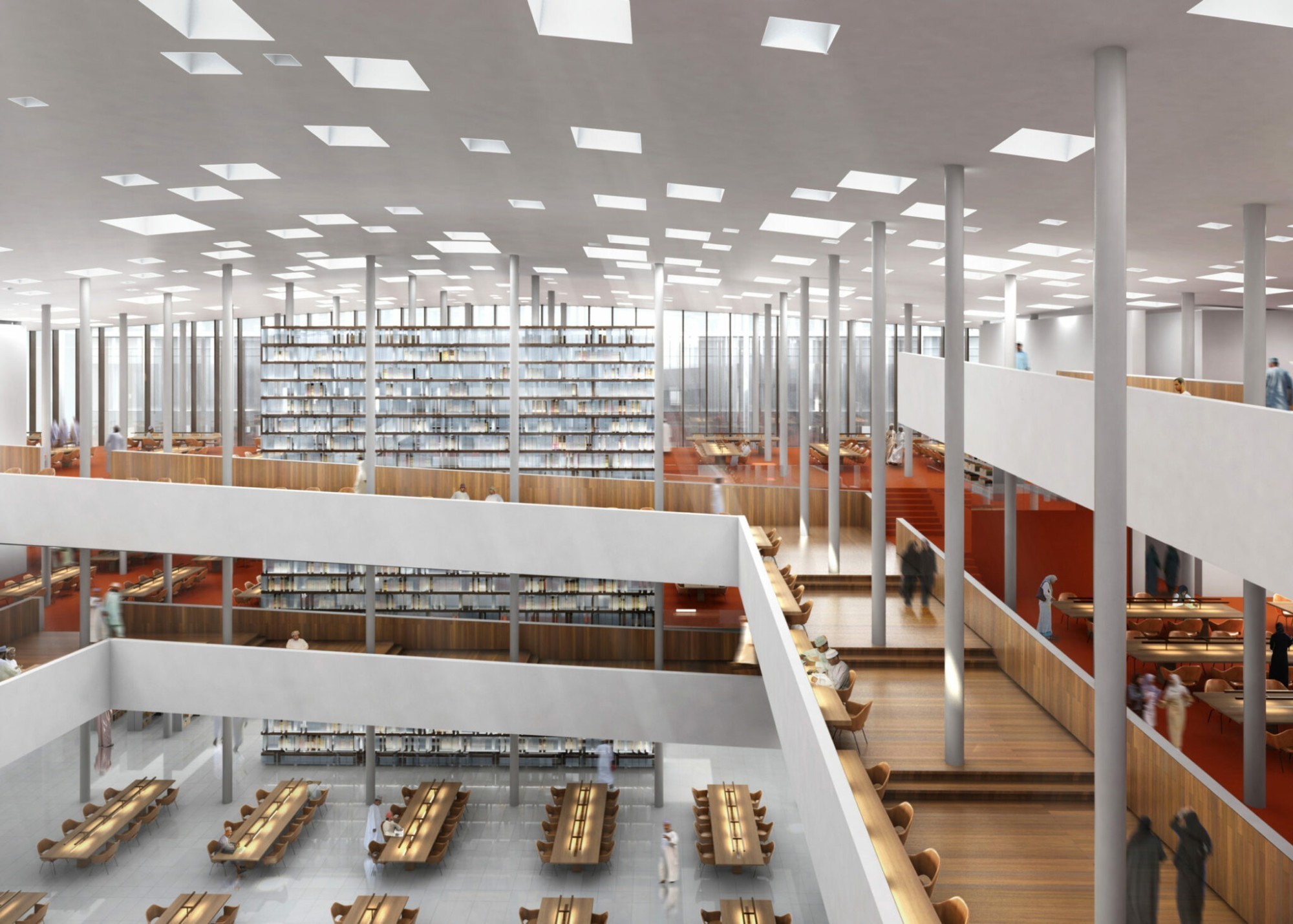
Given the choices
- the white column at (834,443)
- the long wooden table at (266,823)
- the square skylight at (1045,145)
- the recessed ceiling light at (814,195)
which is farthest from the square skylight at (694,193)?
the long wooden table at (266,823)

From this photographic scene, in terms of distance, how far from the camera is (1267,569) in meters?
4.73

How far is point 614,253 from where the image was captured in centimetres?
1372

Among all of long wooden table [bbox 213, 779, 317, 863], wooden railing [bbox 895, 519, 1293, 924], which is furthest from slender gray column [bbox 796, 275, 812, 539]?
long wooden table [bbox 213, 779, 317, 863]

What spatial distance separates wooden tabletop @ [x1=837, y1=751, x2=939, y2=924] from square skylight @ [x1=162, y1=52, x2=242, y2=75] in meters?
6.02

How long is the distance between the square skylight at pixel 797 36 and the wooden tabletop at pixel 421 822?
11.3 metres

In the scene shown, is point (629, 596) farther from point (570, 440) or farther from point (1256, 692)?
point (1256, 692)

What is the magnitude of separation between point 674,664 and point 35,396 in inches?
928

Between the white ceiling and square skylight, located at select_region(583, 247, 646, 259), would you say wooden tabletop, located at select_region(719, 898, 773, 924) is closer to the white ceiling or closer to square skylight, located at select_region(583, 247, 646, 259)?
the white ceiling

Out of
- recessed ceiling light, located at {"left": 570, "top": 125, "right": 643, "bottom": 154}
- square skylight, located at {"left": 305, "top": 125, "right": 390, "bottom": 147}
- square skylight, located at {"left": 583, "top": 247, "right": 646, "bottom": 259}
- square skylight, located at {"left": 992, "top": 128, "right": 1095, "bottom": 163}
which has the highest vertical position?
square skylight, located at {"left": 583, "top": 247, "right": 646, "bottom": 259}

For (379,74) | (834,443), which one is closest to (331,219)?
(379,74)

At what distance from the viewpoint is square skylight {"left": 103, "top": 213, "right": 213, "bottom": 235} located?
11.2 m

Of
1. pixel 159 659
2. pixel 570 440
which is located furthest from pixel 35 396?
pixel 570 440

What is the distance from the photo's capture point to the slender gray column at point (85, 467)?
13867 millimetres

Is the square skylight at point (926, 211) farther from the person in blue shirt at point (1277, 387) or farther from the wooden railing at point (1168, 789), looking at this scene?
the wooden railing at point (1168, 789)
